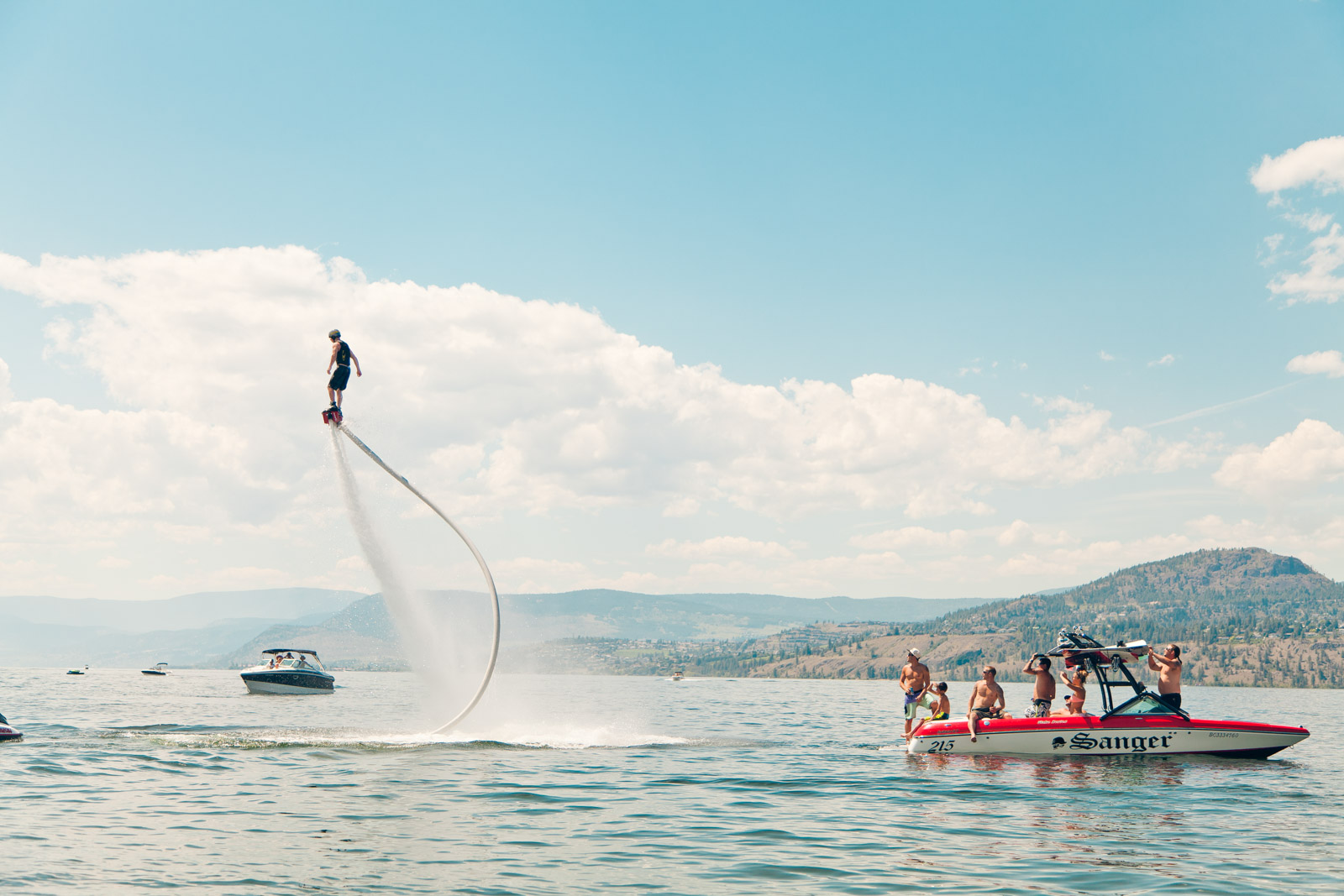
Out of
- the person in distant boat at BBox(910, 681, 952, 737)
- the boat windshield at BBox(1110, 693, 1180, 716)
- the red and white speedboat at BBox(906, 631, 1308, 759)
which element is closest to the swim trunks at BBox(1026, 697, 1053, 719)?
the red and white speedboat at BBox(906, 631, 1308, 759)

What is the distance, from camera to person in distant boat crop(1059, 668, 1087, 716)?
96.8 ft

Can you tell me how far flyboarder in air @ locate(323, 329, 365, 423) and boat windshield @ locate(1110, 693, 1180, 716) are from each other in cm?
2503

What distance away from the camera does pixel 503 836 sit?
17.3 metres

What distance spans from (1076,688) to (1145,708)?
248cm

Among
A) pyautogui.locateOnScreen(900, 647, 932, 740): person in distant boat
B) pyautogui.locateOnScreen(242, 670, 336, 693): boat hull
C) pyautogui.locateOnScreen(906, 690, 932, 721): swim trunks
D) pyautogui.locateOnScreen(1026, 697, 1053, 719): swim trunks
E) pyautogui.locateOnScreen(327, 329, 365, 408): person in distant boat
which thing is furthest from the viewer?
pyautogui.locateOnScreen(242, 670, 336, 693): boat hull

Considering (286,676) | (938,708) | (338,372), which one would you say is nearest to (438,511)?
(338,372)

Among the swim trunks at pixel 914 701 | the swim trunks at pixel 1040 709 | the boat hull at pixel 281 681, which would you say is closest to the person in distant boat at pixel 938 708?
the swim trunks at pixel 914 701

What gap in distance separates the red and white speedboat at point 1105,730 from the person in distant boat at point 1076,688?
35 cm

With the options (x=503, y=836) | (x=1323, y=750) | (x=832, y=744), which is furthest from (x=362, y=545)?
(x=1323, y=750)

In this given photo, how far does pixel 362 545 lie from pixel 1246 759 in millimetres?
29021

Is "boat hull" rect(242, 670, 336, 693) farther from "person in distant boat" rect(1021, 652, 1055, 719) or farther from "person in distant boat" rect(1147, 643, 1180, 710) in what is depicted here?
"person in distant boat" rect(1147, 643, 1180, 710)

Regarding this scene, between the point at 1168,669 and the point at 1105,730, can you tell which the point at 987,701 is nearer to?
the point at 1105,730

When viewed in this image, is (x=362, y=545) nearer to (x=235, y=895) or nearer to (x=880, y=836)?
(x=235, y=895)

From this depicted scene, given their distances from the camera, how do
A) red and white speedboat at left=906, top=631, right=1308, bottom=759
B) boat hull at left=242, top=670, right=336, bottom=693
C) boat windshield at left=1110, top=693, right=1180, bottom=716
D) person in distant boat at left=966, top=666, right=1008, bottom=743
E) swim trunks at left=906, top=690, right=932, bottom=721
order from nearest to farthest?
red and white speedboat at left=906, top=631, right=1308, bottom=759, boat windshield at left=1110, top=693, right=1180, bottom=716, person in distant boat at left=966, top=666, right=1008, bottom=743, swim trunks at left=906, top=690, right=932, bottom=721, boat hull at left=242, top=670, right=336, bottom=693
